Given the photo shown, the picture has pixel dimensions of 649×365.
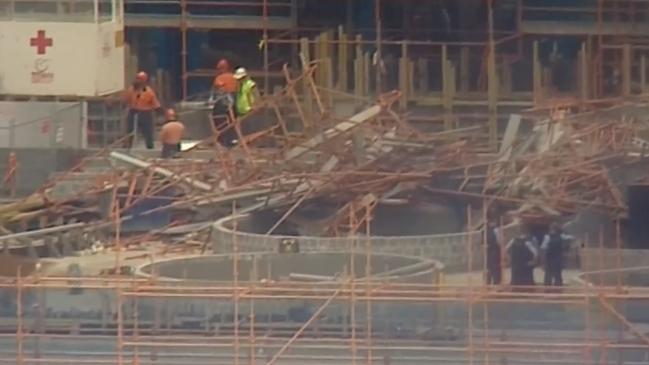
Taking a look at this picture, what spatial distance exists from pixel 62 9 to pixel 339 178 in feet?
3.02

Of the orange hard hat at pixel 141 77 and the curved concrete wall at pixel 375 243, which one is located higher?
the orange hard hat at pixel 141 77

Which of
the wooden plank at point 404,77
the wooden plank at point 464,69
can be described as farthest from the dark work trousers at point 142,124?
the wooden plank at point 464,69

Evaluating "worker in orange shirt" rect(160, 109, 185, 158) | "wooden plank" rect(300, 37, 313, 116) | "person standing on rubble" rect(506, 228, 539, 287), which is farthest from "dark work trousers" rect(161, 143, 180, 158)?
"person standing on rubble" rect(506, 228, 539, 287)

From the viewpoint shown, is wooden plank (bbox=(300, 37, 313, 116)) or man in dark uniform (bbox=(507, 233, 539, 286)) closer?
man in dark uniform (bbox=(507, 233, 539, 286))

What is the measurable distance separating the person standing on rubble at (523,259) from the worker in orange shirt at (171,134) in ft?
2.80

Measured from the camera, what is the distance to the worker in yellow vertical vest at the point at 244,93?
406 inches

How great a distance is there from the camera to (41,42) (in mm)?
10500

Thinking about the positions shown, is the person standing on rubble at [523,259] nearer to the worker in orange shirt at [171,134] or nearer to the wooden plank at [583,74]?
the wooden plank at [583,74]

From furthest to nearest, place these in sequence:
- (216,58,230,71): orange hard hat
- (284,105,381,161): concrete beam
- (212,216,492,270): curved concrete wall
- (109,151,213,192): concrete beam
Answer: (216,58,230,71): orange hard hat < (284,105,381,161): concrete beam < (109,151,213,192): concrete beam < (212,216,492,270): curved concrete wall

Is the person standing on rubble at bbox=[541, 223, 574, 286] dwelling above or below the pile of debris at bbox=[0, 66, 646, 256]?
below

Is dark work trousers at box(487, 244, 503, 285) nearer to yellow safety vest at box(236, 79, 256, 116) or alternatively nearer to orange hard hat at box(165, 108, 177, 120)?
yellow safety vest at box(236, 79, 256, 116)

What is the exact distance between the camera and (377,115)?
34.2 feet

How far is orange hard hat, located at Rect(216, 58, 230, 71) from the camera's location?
34.1ft

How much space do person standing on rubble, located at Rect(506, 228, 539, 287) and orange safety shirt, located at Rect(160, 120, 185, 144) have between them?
0.85 m
